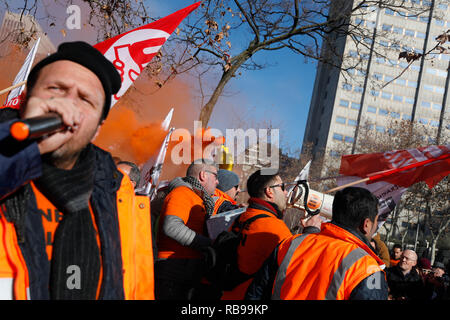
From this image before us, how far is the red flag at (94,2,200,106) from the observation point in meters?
4.43

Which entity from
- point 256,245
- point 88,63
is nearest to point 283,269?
point 256,245

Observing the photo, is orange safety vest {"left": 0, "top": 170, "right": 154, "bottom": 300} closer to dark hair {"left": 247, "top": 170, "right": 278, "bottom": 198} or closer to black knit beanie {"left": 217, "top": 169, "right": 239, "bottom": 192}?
dark hair {"left": 247, "top": 170, "right": 278, "bottom": 198}

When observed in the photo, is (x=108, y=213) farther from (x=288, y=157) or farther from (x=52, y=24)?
(x=288, y=157)

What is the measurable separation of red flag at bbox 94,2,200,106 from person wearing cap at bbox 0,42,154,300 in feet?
9.29

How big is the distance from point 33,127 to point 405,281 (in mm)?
6548

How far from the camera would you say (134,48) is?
456 centimetres

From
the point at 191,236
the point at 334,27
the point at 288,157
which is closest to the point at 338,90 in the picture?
the point at 288,157

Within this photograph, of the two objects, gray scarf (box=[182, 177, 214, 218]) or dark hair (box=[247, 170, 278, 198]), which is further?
gray scarf (box=[182, 177, 214, 218])

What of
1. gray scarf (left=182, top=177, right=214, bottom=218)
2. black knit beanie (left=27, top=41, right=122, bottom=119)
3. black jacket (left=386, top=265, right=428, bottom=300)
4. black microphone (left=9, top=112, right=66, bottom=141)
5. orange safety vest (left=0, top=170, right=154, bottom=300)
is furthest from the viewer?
black jacket (left=386, top=265, right=428, bottom=300)

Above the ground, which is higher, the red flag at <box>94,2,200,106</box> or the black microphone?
the red flag at <box>94,2,200,106</box>

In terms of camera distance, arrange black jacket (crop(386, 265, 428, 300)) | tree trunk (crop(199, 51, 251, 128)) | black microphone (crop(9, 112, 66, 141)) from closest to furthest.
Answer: black microphone (crop(9, 112, 66, 141)) < black jacket (crop(386, 265, 428, 300)) < tree trunk (crop(199, 51, 251, 128))

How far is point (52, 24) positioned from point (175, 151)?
3349 millimetres

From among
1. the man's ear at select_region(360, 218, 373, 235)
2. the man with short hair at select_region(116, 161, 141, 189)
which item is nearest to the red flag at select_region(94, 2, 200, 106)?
the man with short hair at select_region(116, 161, 141, 189)

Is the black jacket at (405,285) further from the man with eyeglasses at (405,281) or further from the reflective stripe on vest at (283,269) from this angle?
the reflective stripe on vest at (283,269)
